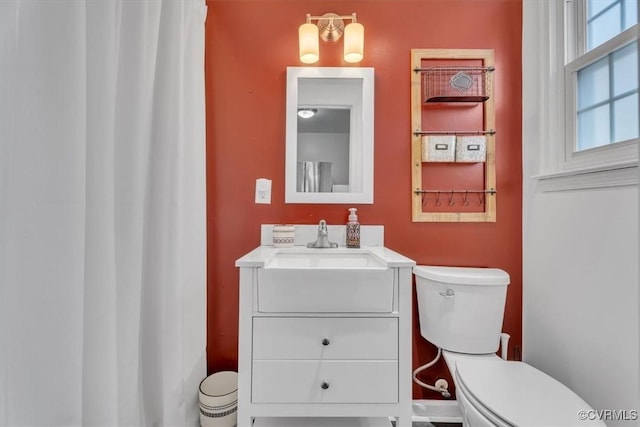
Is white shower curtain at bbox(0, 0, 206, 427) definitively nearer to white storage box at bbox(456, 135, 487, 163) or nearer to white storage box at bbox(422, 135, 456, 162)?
white storage box at bbox(422, 135, 456, 162)

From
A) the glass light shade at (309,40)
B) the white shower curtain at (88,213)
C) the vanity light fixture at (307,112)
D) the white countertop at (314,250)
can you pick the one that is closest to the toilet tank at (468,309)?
the white countertop at (314,250)

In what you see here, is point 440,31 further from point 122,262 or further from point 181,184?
point 122,262

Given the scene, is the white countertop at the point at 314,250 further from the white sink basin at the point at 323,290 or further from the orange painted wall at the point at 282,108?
the orange painted wall at the point at 282,108

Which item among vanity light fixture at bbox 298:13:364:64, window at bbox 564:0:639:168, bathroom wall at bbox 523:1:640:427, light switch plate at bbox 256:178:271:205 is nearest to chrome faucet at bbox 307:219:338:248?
light switch plate at bbox 256:178:271:205

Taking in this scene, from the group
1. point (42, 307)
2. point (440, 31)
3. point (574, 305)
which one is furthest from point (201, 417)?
point (440, 31)

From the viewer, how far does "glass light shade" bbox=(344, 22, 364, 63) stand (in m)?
1.40

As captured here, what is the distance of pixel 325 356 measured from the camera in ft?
3.26

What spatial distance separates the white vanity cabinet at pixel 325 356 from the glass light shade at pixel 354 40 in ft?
3.42

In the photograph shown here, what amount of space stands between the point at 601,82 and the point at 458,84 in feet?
1.77

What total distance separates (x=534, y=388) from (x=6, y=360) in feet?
4.61

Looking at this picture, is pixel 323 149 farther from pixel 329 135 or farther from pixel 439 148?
pixel 439 148

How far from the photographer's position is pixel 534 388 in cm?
99

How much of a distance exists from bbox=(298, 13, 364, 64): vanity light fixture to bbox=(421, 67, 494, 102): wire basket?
0.38 metres

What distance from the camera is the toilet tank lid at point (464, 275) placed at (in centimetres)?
128
